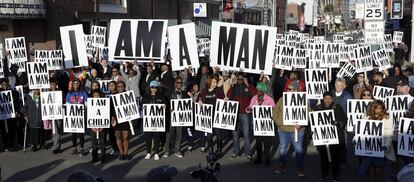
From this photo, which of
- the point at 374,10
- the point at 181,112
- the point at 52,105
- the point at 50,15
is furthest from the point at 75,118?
the point at 50,15

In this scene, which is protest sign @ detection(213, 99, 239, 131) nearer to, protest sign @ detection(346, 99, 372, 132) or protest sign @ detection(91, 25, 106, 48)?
protest sign @ detection(346, 99, 372, 132)

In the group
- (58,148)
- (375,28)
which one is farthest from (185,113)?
(375,28)

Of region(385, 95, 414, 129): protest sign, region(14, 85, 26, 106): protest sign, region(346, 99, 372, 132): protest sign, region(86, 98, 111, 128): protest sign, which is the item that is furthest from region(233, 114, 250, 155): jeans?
region(14, 85, 26, 106): protest sign

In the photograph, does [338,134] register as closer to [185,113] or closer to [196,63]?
[185,113]

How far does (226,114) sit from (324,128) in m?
2.34

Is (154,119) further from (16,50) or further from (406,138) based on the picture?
(16,50)

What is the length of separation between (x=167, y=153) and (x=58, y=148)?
2431 mm

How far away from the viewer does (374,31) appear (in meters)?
15.0

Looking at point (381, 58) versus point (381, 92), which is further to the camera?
point (381, 58)

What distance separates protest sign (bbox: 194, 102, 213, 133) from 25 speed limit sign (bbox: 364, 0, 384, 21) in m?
5.90

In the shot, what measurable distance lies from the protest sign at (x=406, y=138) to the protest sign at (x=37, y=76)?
7813 millimetres

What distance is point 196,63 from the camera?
13.1m

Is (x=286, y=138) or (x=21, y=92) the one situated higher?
(x=21, y=92)

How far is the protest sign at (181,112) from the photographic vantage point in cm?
1171
